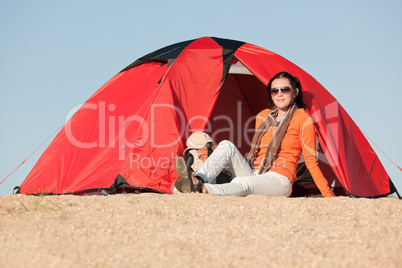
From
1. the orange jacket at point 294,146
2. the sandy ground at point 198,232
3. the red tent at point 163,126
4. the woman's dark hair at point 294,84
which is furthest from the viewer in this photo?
the red tent at point 163,126

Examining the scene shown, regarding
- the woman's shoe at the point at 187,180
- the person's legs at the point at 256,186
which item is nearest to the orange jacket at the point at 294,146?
the person's legs at the point at 256,186

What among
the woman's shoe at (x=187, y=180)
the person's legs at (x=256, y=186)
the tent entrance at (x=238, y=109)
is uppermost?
the tent entrance at (x=238, y=109)

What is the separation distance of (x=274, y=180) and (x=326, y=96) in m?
1.61

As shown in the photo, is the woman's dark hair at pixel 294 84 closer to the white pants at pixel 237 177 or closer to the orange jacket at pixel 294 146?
the orange jacket at pixel 294 146

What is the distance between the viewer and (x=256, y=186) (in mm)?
3779

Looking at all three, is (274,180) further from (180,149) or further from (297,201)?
(180,149)

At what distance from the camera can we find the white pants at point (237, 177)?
11.8 ft

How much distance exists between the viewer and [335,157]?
4504mm

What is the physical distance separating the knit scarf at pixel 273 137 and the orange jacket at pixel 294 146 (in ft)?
0.13

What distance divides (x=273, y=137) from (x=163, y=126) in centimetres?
111

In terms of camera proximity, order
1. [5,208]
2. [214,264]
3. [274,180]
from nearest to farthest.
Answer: [214,264], [5,208], [274,180]

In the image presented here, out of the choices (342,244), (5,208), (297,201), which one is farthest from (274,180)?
(5,208)

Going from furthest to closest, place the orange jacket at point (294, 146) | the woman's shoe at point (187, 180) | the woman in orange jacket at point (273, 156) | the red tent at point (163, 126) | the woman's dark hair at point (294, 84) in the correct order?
the red tent at point (163, 126)
the woman's dark hair at point (294, 84)
the orange jacket at point (294, 146)
the woman in orange jacket at point (273, 156)
the woman's shoe at point (187, 180)

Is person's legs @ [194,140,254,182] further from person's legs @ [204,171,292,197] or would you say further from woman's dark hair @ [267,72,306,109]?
woman's dark hair @ [267,72,306,109]
